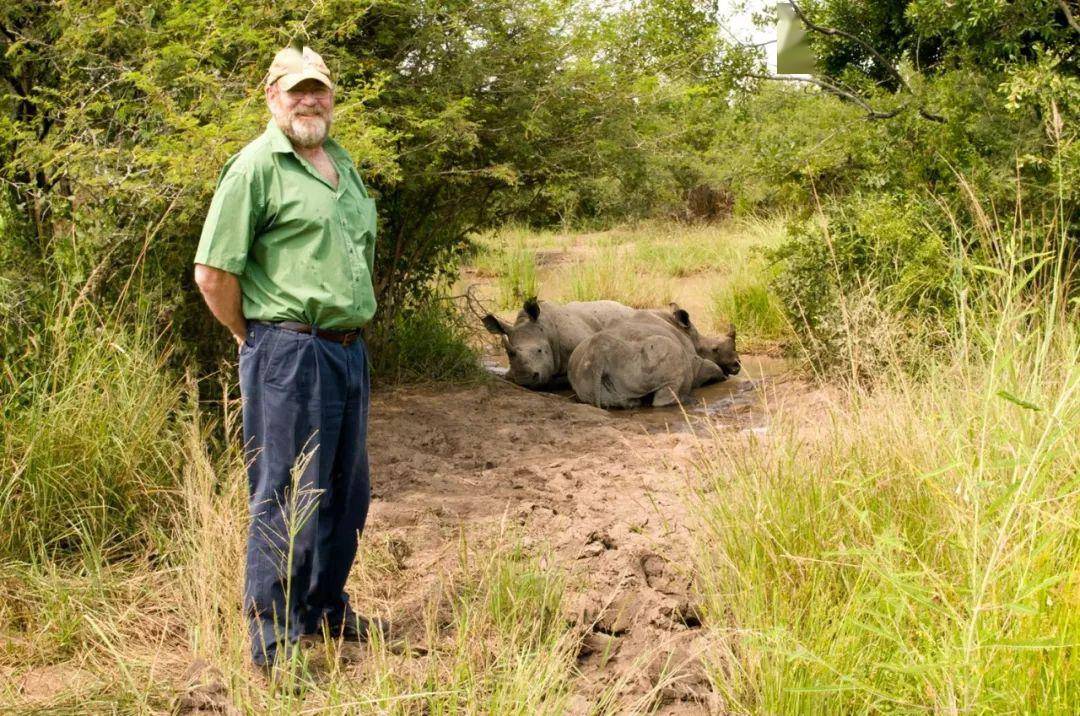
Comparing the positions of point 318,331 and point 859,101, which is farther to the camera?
A: point 859,101

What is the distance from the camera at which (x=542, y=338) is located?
11.0 m

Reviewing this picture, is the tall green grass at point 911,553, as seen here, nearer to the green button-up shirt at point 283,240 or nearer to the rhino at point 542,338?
the green button-up shirt at point 283,240

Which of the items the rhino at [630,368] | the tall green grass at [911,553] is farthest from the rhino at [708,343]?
the tall green grass at [911,553]

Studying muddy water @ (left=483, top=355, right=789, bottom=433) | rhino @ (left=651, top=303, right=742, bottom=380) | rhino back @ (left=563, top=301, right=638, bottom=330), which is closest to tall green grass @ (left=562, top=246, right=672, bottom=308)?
muddy water @ (left=483, top=355, right=789, bottom=433)

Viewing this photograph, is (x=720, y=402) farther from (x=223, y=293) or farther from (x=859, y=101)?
(x=223, y=293)

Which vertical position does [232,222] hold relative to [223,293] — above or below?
above

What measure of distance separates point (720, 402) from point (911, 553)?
22.0 ft

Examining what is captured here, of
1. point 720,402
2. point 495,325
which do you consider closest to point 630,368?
point 720,402

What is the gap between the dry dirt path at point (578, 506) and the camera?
4152 mm

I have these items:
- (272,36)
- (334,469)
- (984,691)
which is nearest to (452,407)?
(272,36)

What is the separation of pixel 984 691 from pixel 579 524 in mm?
2992

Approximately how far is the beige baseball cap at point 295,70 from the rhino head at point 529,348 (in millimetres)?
6736

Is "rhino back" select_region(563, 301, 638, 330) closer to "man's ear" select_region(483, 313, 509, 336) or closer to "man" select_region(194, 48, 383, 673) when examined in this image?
"man's ear" select_region(483, 313, 509, 336)

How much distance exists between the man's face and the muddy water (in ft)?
14.8
